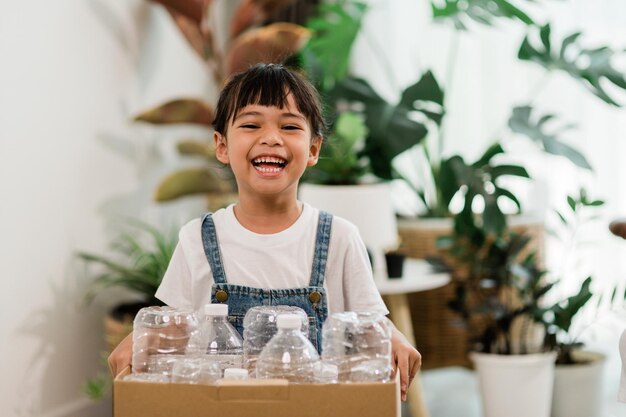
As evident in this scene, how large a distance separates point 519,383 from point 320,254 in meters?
1.38

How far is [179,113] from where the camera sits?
294 centimetres

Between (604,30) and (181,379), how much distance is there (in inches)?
118

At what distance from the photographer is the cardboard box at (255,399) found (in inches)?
42.9

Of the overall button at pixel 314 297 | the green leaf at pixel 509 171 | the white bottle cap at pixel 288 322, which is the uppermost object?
the green leaf at pixel 509 171

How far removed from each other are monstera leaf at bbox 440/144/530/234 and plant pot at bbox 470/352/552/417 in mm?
403

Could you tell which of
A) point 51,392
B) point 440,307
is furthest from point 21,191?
point 440,307

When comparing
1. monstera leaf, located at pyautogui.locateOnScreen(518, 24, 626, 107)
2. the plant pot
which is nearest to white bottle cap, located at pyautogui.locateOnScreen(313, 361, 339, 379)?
the plant pot

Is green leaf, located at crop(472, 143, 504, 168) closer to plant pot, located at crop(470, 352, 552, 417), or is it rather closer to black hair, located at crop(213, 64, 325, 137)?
plant pot, located at crop(470, 352, 552, 417)

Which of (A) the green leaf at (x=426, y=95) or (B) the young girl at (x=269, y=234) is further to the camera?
(A) the green leaf at (x=426, y=95)

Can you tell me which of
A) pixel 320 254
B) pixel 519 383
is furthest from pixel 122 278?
pixel 320 254

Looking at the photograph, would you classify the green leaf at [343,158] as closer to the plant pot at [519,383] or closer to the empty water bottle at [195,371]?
the plant pot at [519,383]

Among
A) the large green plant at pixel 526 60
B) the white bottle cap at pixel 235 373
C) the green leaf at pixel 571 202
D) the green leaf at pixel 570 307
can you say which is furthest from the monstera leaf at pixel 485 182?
the white bottle cap at pixel 235 373

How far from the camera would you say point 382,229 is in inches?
103

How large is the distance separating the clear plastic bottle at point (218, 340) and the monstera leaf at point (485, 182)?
154 centimetres
